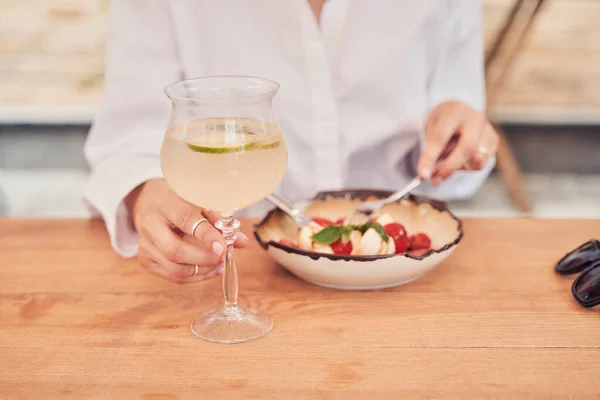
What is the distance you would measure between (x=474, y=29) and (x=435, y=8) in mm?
→ 161

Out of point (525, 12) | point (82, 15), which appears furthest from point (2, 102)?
point (525, 12)

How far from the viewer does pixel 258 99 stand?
33.3 inches

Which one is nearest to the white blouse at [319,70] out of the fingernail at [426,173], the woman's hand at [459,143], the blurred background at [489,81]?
the woman's hand at [459,143]

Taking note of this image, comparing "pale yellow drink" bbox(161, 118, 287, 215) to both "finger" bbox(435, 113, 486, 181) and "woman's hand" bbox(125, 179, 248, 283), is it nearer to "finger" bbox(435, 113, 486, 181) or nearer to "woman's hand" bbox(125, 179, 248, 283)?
"woman's hand" bbox(125, 179, 248, 283)

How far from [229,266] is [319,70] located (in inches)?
29.8

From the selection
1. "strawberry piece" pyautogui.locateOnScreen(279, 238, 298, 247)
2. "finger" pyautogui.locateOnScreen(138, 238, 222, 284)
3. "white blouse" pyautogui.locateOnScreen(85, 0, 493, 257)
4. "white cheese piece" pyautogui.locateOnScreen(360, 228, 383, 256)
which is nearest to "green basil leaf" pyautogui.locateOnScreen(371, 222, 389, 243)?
"white cheese piece" pyautogui.locateOnScreen(360, 228, 383, 256)

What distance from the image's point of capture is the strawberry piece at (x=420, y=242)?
3.63 feet

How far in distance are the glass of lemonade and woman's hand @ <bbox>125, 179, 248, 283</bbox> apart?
5cm

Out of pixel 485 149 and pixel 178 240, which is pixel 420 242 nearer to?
pixel 485 149

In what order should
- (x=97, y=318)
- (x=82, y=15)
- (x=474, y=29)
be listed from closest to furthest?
(x=97, y=318) < (x=474, y=29) < (x=82, y=15)

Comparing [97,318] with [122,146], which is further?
[122,146]

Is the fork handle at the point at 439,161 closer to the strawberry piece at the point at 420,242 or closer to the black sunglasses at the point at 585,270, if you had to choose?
the strawberry piece at the point at 420,242

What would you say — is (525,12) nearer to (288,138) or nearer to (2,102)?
(288,138)

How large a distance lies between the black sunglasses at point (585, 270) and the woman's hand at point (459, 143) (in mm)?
256
